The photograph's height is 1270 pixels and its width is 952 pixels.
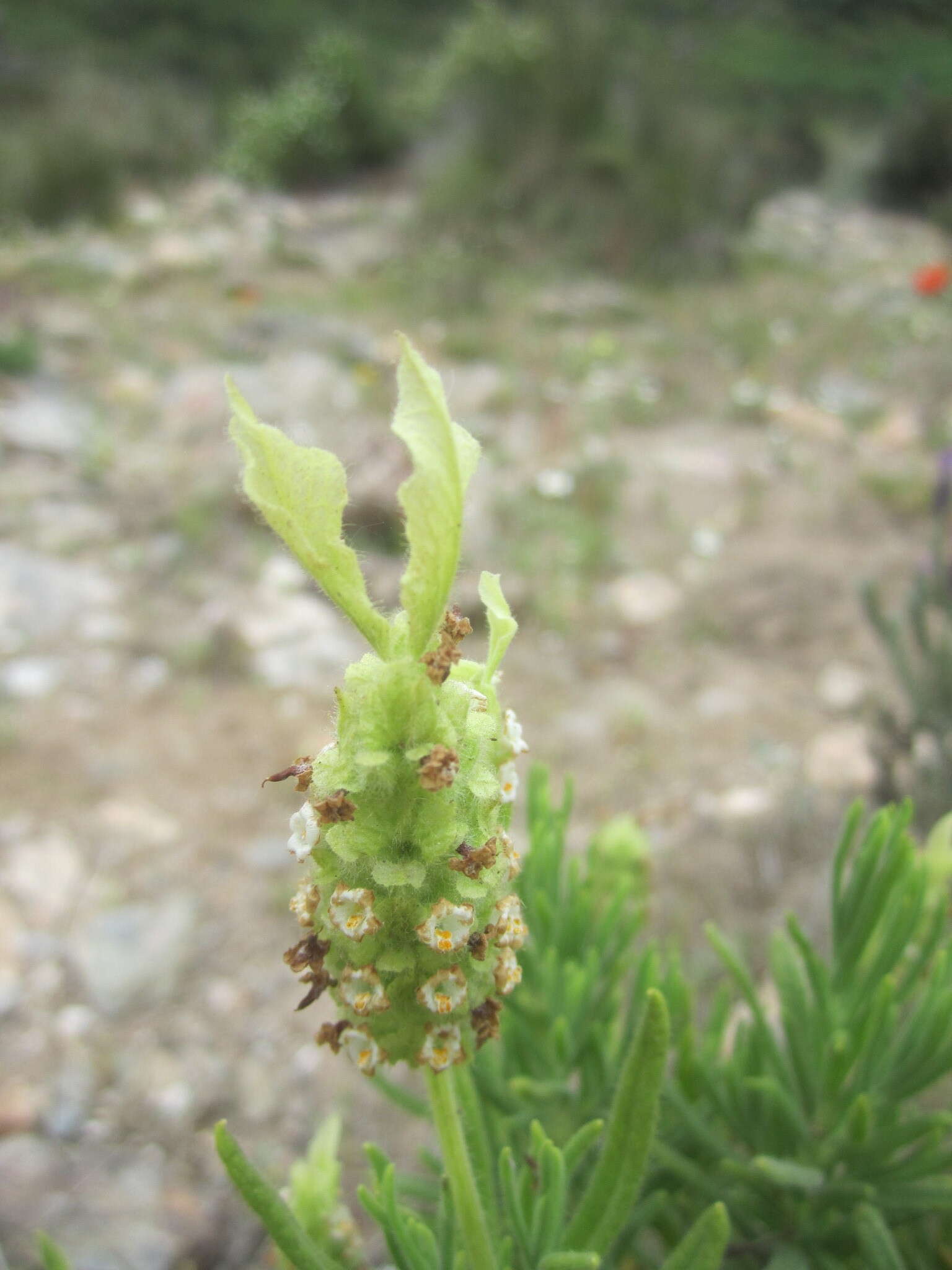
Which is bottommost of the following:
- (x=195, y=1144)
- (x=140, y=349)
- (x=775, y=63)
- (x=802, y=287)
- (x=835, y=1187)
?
(x=195, y=1144)

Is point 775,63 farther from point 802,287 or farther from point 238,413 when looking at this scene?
point 238,413

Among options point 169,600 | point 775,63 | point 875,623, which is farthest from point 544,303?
point 775,63

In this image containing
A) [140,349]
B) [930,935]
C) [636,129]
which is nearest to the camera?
[930,935]

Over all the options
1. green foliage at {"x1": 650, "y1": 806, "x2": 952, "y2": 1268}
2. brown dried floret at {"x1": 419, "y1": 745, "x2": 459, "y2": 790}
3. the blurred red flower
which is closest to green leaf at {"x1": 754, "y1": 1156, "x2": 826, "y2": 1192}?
green foliage at {"x1": 650, "y1": 806, "x2": 952, "y2": 1268}

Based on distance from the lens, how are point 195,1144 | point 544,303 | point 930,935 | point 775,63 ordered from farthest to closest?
point 775,63
point 544,303
point 195,1144
point 930,935

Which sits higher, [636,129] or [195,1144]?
[636,129]

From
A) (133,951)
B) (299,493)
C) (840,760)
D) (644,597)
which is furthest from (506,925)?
(644,597)

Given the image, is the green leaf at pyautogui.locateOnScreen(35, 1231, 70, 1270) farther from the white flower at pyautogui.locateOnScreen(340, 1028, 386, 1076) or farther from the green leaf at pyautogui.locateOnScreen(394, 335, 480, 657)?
the green leaf at pyautogui.locateOnScreen(394, 335, 480, 657)

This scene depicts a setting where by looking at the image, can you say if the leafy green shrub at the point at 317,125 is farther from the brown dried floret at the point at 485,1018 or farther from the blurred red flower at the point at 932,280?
the brown dried floret at the point at 485,1018
